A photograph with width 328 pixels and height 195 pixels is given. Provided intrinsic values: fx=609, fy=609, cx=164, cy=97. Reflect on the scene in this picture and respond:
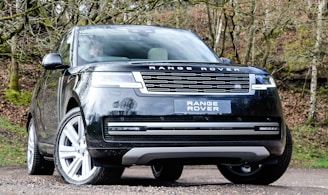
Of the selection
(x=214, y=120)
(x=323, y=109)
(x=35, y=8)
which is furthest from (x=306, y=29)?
(x=214, y=120)

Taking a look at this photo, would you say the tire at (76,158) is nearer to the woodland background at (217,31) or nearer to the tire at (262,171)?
the tire at (262,171)

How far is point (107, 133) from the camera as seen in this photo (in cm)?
560

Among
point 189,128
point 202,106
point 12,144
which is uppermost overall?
point 202,106

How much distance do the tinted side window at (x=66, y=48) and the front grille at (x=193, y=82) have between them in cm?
169

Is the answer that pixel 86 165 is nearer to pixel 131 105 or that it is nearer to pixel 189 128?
pixel 131 105

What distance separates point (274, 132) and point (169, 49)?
69.9 inches

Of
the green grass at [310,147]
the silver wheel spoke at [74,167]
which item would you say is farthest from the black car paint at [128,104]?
the green grass at [310,147]

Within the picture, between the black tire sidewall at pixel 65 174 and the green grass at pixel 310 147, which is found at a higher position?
the black tire sidewall at pixel 65 174

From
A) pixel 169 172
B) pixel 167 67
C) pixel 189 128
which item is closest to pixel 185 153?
pixel 189 128

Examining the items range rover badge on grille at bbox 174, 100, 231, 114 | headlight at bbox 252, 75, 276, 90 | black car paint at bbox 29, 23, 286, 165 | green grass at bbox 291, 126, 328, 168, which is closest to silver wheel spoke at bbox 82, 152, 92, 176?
black car paint at bbox 29, 23, 286, 165

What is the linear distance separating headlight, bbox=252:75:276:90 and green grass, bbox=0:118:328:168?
921 centimetres

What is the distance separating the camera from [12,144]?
17.2 m

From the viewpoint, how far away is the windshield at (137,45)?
688 cm

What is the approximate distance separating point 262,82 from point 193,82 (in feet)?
2.73
